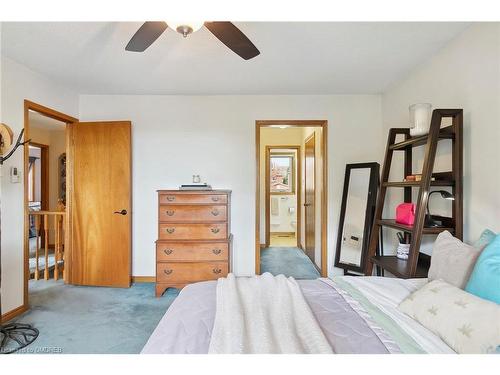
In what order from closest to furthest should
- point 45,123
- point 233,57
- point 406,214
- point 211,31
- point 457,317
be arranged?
point 457,317 → point 211,31 → point 406,214 → point 233,57 → point 45,123

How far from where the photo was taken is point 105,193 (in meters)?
3.25

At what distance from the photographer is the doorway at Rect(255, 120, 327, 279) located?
11.3ft

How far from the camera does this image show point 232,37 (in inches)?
64.8

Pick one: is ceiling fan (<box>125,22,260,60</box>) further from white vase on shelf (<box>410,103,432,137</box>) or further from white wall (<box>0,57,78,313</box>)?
white wall (<box>0,57,78,313</box>)

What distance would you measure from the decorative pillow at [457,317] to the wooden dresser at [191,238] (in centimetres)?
201

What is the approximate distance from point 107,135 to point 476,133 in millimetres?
3561

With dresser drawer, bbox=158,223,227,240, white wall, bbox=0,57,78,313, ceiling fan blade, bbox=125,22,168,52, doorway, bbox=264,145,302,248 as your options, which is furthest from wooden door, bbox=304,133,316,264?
white wall, bbox=0,57,78,313

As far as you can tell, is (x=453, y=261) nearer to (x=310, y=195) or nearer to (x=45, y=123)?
(x=310, y=195)

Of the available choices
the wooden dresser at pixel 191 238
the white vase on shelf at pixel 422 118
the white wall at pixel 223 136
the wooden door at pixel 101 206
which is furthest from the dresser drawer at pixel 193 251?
the white vase on shelf at pixel 422 118

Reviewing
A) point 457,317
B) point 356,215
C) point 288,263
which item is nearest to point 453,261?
point 457,317

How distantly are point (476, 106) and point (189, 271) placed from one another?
2.84m

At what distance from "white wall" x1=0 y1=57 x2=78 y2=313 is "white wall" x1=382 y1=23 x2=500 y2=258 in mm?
3691

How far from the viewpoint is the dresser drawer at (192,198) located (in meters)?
2.95
